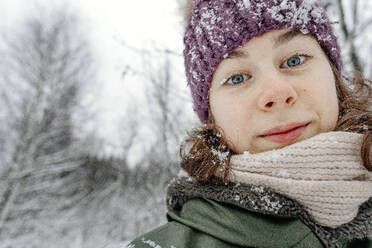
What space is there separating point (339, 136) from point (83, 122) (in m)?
9.88

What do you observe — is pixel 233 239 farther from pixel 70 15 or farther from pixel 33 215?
pixel 70 15

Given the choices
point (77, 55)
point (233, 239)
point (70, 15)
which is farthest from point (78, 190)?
point (233, 239)

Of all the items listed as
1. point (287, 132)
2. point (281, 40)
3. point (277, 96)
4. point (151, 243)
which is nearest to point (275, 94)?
point (277, 96)

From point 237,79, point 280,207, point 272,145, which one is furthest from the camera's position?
point 237,79

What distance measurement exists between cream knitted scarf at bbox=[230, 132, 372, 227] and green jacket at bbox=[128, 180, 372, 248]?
39mm

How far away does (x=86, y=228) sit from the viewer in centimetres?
877

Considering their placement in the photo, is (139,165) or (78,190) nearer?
(78,190)

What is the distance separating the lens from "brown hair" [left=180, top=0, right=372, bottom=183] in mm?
998

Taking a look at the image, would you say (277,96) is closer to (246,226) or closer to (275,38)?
(275,38)

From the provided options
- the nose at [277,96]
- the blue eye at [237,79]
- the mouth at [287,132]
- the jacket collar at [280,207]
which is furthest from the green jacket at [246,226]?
the blue eye at [237,79]

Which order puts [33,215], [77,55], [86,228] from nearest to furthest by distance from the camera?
[33,215] → [86,228] → [77,55]

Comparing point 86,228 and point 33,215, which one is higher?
point 33,215

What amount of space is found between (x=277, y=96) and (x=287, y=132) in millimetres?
140

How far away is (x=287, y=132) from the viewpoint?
95 centimetres
